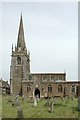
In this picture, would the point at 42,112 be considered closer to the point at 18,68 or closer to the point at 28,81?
the point at 28,81

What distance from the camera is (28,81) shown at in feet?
202

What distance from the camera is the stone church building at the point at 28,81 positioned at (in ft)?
199

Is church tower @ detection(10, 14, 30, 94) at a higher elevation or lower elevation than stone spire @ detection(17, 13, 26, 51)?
lower

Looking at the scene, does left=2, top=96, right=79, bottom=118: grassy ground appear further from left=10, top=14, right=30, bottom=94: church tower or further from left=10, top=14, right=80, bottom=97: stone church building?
left=10, top=14, right=30, bottom=94: church tower

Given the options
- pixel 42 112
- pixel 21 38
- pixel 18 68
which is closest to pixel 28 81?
pixel 18 68

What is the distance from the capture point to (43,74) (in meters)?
70.6

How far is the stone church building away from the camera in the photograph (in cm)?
6070

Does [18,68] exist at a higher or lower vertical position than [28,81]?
higher

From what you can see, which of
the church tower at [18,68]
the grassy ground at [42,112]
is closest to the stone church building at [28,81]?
the church tower at [18,68]

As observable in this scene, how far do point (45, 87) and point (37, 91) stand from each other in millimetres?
1986

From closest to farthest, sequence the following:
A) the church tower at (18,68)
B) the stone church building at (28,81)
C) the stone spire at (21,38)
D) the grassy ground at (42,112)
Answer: the grassy ground at (42,112) < the stone church building at (28,81) < the church tower at (18,68) < the stone spire at (21,38)

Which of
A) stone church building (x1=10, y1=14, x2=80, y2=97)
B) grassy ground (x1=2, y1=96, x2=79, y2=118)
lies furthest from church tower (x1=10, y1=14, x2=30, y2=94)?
grassy ground (x1=2, y1=96, x2=79, y2=118)

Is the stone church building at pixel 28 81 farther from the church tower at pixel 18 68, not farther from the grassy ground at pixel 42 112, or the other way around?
the grassy ground at pixel 42 112

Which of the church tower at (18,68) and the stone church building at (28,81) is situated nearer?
the stone church building at (28,81)
